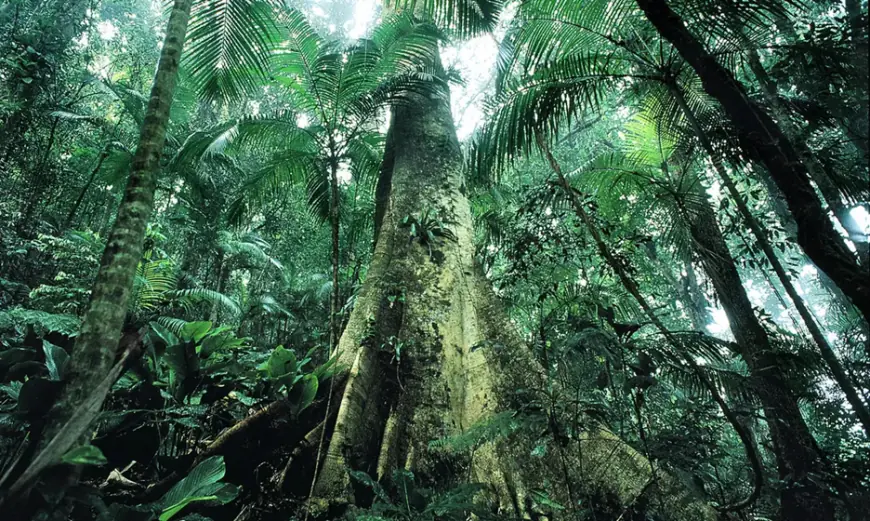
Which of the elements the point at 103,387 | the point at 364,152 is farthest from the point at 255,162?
the point at 103,387

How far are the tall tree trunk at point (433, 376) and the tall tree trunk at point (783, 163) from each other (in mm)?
1604

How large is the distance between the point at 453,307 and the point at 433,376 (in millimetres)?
759

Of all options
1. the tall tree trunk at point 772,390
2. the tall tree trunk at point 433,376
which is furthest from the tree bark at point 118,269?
the tall tree trunk at point 772,390

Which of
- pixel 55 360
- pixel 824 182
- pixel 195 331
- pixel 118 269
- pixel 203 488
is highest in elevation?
pixel 824 182

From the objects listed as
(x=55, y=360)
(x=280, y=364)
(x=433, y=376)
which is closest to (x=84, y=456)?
(x=55, y=360)

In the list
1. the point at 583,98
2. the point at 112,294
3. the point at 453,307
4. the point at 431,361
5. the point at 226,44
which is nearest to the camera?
the point at 112,294

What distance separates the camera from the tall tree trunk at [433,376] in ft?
9.18

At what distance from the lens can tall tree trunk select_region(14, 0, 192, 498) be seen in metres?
1.60

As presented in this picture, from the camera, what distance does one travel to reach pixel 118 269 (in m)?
2.16

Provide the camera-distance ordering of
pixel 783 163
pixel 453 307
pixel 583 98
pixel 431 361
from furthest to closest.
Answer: pixel 453 307 → pixel 431 361 → pixel 583 98 → pixel 783 163

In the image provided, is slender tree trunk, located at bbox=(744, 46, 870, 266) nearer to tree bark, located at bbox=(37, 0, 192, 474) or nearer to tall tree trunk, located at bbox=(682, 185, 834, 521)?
tall tree trunk, located at bbox=(682, 185, 834, 521)

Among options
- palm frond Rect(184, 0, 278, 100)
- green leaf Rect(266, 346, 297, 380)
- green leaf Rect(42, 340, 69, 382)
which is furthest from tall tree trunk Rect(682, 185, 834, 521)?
palm frond Rect(184, 0, 278, 100)

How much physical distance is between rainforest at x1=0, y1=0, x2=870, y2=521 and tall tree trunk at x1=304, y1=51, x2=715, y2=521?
0.02m

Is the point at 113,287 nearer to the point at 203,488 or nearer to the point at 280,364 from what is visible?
the point at 203,488
